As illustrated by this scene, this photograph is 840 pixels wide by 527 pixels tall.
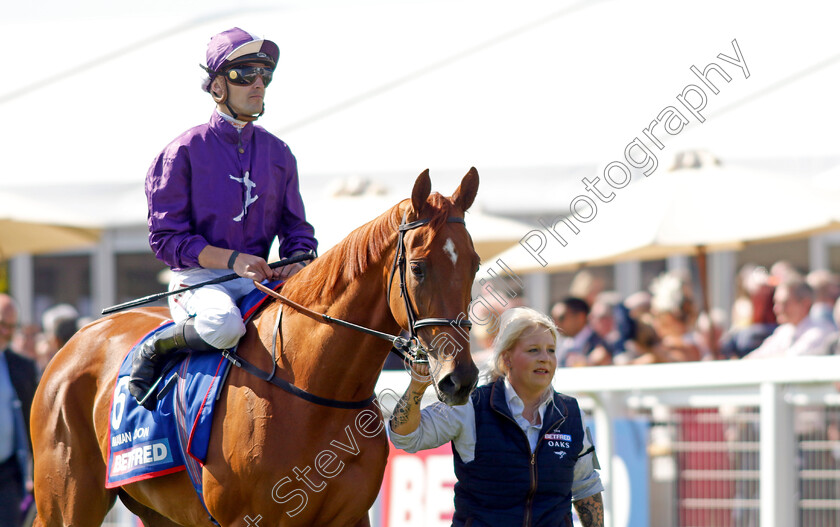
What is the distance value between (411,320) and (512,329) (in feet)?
1.92

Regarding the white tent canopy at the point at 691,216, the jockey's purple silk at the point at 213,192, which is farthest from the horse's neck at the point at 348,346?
the white tent canopy at the point at 691,216

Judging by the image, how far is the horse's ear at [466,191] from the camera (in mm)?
3428

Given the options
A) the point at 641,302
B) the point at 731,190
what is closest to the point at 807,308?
the point at 731,190

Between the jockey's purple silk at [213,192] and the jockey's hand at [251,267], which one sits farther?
the jockey's purple silk at [213,192]

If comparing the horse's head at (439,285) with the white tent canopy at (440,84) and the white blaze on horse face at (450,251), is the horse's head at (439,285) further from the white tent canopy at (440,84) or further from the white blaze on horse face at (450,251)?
the white tent canopy at (440,84)

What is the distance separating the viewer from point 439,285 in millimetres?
3205

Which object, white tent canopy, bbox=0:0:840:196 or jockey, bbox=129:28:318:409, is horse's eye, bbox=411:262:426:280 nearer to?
jockey, bbox=129:28:318:409

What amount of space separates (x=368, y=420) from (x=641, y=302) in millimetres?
5242

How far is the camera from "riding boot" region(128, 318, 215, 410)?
383 cm

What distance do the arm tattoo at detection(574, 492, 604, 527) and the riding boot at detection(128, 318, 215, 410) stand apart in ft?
4.84

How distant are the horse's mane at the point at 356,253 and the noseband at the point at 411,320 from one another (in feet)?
0.16

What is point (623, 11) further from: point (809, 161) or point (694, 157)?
point (694, 157)

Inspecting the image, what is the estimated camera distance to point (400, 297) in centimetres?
333

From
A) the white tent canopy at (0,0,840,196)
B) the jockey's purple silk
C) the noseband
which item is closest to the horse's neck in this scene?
the noseband
